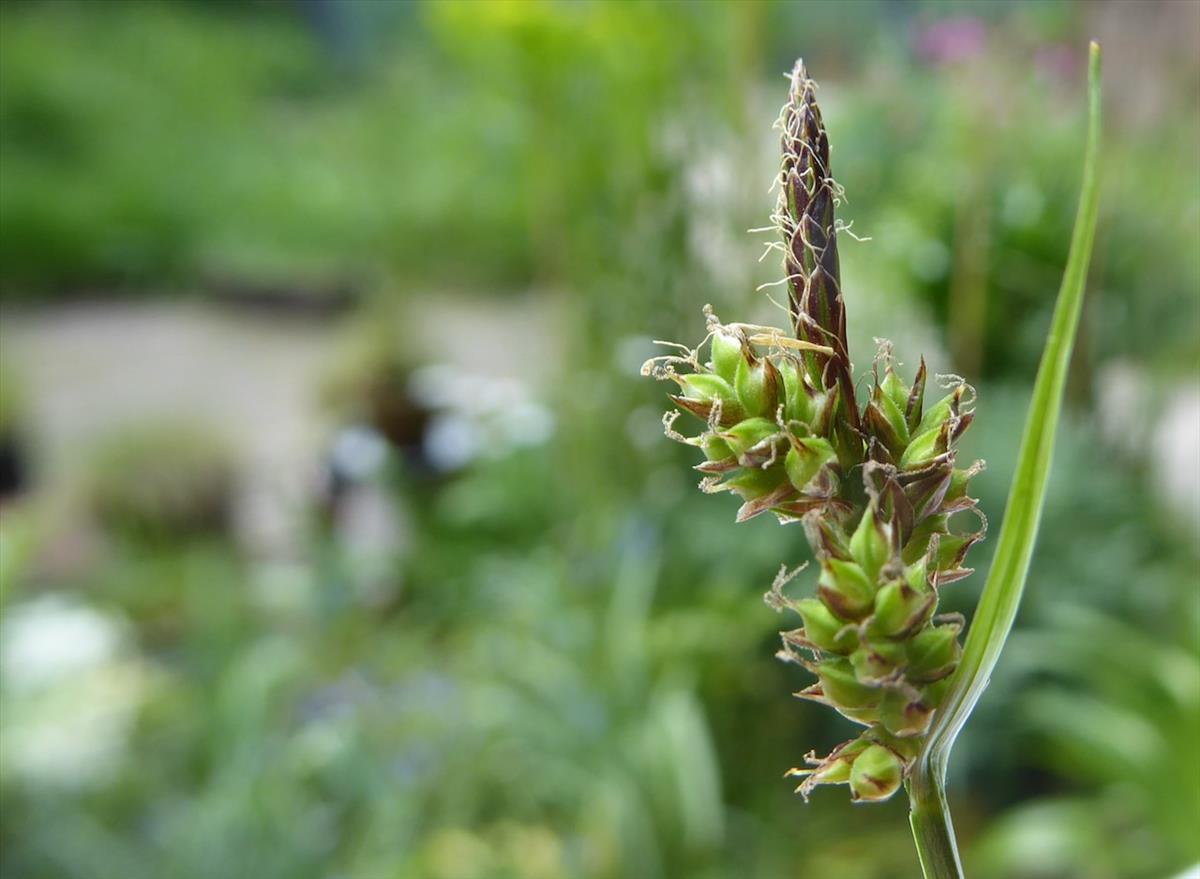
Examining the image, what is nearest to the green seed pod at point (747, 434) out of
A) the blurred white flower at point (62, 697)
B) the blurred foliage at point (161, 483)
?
the blurred white flower at point (62, 697)

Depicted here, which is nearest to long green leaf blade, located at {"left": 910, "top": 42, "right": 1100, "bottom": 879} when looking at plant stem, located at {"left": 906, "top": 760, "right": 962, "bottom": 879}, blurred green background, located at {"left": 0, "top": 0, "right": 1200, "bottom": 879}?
plant stem, located at {"left": 906, "top": 760, "right": 962, "bottom": 879}

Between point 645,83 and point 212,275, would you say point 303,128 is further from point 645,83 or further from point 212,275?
point 645,83

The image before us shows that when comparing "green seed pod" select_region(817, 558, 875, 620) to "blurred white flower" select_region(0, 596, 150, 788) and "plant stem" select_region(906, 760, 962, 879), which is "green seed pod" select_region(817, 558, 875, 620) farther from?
"blurred white flower" select_region(0, 596, 150, 788)

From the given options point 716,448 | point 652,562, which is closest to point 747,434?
point 716,448

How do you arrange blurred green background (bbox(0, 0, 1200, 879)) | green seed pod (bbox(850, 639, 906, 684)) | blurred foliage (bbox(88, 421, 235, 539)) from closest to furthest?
green seed pod (bbox(850, 639, 906, 684)) → blurred green background (bbox(0, 0, 1200, 879)) → blurred foliage (bbox(88, 421, 235, 539))

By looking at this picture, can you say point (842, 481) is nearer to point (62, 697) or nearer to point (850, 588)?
point (850, 588)

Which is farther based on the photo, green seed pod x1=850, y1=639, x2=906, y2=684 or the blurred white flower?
the blurred white flower

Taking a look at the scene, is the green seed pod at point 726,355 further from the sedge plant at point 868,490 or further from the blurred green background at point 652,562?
the blurred green background at point 652,562
